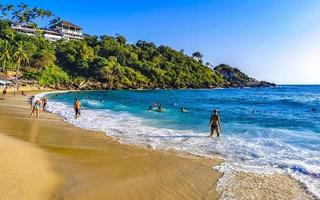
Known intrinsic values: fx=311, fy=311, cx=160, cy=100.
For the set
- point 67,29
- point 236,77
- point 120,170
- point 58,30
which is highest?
point 67,29

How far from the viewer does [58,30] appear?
13738 centimetres

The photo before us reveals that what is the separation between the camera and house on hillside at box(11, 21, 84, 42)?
122 metres

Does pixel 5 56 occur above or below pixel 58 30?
below

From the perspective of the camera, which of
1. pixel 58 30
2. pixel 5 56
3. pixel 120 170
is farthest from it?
pixel 58 30

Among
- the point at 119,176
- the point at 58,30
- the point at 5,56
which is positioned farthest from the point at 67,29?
the point at 119,176

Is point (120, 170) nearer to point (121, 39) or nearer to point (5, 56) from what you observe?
point (5, 56)

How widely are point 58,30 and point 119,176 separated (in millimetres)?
138934

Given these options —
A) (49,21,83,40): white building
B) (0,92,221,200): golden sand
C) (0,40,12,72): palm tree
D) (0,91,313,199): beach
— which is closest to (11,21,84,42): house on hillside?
(49,21,83,40): white building

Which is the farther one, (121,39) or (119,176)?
(121,39)

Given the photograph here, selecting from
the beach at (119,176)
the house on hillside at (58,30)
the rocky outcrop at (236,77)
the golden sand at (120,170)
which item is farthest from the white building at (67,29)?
the beach at (119,176)

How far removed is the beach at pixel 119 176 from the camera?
318 inches

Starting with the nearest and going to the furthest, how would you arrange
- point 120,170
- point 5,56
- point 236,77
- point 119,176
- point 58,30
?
point 119,176
point 120,170
point 5,56
point 58,30
point 236,77

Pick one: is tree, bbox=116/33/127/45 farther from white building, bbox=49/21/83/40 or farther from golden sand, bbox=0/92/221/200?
golden sand, bbox=0/92/221/200

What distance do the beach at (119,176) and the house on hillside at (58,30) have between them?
121 meters
